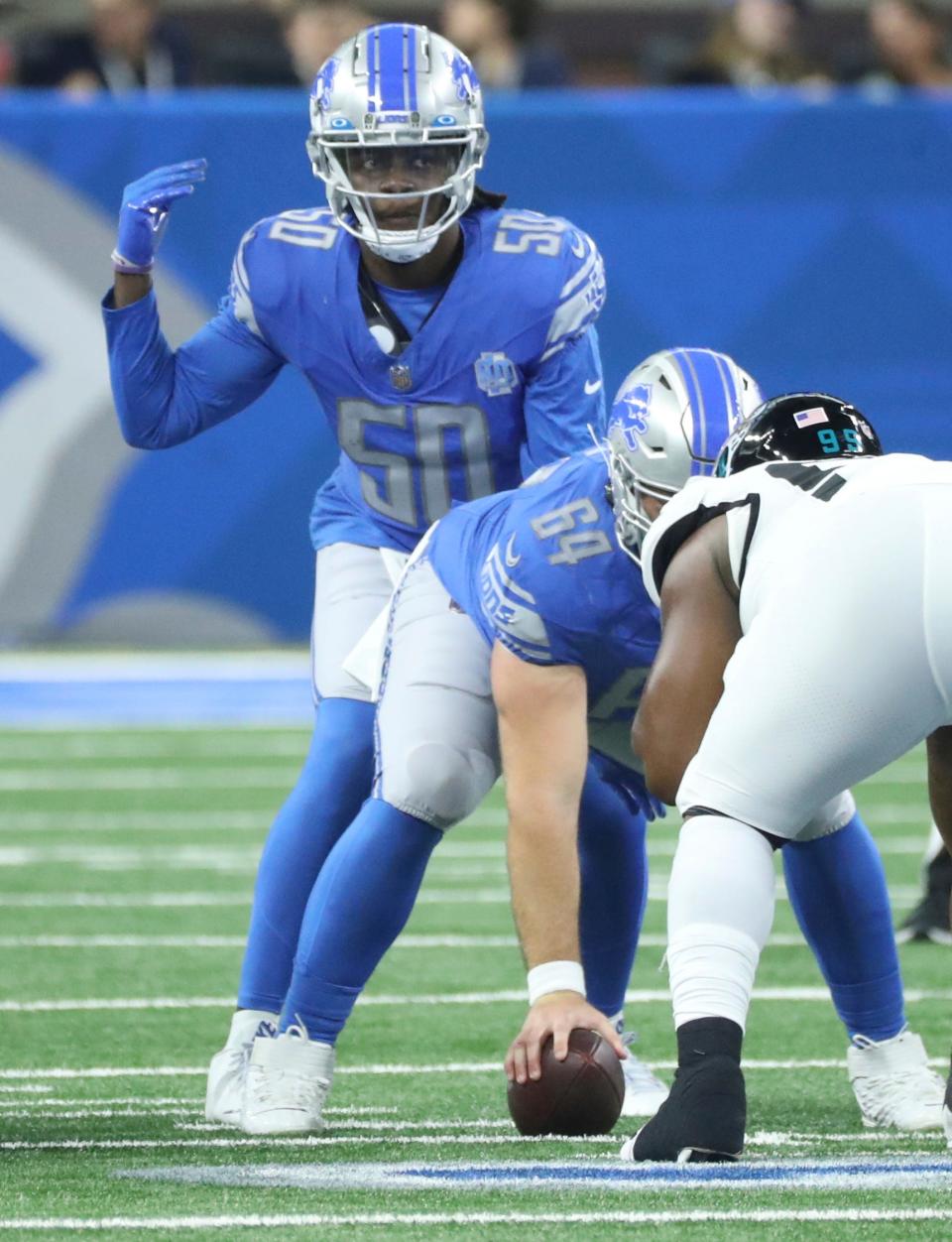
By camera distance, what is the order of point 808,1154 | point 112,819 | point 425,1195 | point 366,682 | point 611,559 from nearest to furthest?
point 425,1195 < point 808,1154 < point 611,559 < point 366,682 < point 112,819

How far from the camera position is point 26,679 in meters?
9.97

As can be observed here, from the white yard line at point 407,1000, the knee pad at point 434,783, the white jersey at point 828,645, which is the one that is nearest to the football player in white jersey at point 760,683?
the white jersey at point 828,645

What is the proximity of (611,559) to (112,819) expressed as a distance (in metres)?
4.13

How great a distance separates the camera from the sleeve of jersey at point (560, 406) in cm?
424

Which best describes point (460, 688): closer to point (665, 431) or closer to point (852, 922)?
point (665, 431)

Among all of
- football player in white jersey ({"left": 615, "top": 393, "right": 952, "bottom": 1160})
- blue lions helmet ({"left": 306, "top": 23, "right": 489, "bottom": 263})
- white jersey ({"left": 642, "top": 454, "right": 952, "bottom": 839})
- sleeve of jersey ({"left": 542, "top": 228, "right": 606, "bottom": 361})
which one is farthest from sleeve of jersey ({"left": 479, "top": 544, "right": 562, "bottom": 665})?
blue lions helmet ({"left": 306, "top": 23, "right": 489, "bottom": 263})

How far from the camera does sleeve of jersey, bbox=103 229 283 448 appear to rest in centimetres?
435

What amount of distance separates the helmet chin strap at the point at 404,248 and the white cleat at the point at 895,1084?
1420 mm

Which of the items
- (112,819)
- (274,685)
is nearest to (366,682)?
(112,819)

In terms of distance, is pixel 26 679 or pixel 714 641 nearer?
pixel 714 641

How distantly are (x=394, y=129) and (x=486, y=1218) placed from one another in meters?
1.99

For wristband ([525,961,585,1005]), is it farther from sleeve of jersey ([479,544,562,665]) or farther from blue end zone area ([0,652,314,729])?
blue end zone area ([0,652,314,729])

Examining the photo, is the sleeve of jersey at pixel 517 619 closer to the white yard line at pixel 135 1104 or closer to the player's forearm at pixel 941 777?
the player's forearm at pixel 941 777

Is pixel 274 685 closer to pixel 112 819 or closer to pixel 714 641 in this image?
pixel 112 819
